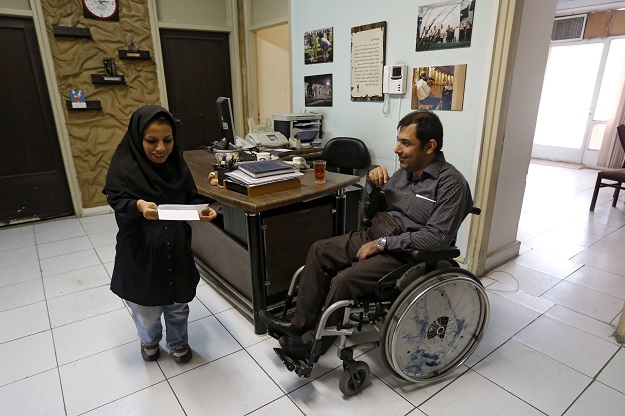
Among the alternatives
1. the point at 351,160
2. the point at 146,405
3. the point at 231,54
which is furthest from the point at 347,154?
the point at 231,54

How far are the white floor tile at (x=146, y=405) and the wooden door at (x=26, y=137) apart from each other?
132 inches

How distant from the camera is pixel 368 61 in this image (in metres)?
3.25

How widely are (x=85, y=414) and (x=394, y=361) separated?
1411 mm

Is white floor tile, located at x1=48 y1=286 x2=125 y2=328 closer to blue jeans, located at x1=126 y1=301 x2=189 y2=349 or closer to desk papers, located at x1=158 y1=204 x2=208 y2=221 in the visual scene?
blue jeans, located at x1=126 y1=301 x2=189 y2=349

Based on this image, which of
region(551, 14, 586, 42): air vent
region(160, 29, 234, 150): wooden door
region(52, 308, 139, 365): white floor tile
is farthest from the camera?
region(551, 14, 586, 42): air vent

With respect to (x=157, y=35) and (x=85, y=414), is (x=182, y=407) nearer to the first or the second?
(x=85, y=414)

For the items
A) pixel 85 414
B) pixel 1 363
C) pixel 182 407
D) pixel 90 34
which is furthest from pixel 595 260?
pixel 90 34

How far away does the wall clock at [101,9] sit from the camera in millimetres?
3844

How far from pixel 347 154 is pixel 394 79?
797mm

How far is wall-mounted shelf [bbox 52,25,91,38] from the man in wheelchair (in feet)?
12.5

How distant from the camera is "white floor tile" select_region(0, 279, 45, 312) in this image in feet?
8.16

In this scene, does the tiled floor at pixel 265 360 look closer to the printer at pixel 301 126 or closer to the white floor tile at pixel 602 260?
the white floor tile at pixel 602 260

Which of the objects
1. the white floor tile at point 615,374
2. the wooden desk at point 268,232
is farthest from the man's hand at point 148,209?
the white floor tile at point 615,374

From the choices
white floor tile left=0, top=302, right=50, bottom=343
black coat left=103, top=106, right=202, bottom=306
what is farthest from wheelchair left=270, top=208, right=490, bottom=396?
white floor tile left=0, top=302, right=50, bottom=343
